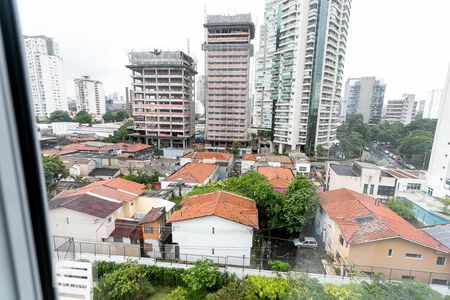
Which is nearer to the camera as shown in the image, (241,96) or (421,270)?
(421,270)

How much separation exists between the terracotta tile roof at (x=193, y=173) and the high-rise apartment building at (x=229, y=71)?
212 inches

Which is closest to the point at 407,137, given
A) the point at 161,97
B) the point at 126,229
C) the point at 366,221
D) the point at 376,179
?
the point at 376,179

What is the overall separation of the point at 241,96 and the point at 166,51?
406cm

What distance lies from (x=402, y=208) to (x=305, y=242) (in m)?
1.90

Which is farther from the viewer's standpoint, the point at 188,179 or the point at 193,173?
the point at 193,173

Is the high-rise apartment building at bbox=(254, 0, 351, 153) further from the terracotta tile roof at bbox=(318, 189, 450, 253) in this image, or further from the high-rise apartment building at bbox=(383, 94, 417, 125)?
the high-rise apartment building at bbox=(383, 94, 417, 125)

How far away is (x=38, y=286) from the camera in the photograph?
40cm

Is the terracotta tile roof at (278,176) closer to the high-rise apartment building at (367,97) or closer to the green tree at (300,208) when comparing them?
the green tree at (300,208)

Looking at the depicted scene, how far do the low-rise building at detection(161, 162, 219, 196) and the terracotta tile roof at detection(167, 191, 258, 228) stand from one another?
4.13ft

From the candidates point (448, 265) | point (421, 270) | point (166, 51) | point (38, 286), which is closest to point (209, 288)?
point (421, 270)

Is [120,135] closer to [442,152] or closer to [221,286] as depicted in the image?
[221,286]

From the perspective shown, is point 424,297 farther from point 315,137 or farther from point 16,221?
point 315,137

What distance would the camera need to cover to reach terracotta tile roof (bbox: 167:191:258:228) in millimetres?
3150

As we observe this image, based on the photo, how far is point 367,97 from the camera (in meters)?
1.90
